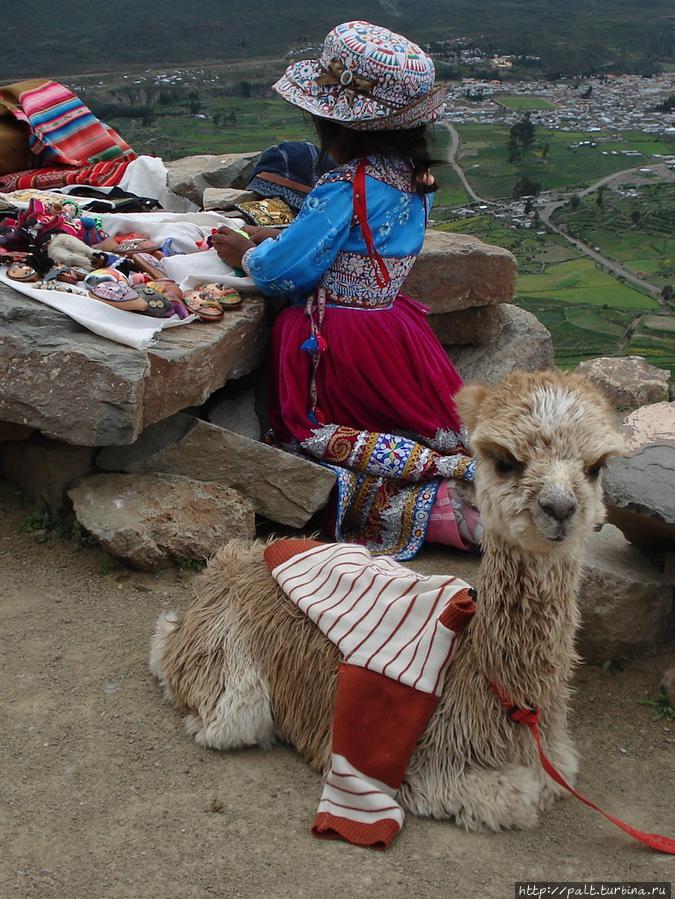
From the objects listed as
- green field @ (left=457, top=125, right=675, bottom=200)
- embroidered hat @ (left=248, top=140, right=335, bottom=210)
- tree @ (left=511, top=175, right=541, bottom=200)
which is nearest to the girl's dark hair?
embroidered hat @ (left=248, top=140, right=335, bottom=210)

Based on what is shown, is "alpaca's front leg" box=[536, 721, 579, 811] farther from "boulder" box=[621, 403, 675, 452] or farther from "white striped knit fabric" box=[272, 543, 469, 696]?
"boulder" box=[621, 403, 675, 452]

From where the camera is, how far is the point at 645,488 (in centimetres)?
355

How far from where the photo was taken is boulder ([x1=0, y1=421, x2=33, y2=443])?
498cm

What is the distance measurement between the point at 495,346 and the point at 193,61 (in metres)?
9.50

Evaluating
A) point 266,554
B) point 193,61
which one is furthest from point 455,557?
point 193,61

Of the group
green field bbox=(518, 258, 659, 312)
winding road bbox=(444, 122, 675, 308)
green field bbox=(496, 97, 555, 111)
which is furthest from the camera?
green field bbox=(496, 97, 555, 111)

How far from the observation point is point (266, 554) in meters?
3.59

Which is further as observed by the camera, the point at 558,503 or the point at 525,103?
the point at 525,103

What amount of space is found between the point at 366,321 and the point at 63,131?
3.44 meters

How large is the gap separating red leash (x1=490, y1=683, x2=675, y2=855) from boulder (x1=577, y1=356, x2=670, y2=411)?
5.24 meters

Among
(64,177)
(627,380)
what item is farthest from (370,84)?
(627,380)

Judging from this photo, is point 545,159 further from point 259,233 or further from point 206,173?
point 259,233

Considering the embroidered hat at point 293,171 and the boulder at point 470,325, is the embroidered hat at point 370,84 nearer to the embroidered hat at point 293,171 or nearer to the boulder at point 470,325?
the embroidered hat at point 293,171

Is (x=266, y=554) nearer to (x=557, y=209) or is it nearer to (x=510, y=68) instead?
(x=557, y=209)
